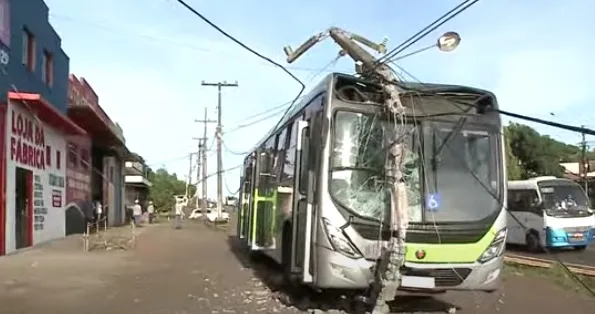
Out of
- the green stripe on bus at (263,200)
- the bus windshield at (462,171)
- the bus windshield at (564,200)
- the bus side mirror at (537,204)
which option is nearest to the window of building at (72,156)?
the green stripe on bus at (263,200)

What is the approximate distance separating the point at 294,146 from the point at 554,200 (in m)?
15.2

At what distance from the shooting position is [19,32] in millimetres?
20000

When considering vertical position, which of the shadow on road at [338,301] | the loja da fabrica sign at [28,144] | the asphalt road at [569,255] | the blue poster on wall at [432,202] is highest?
the loja da fabrica sign at [28,144]

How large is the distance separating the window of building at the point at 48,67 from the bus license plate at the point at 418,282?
1808 cm

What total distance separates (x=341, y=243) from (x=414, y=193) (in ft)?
3.89

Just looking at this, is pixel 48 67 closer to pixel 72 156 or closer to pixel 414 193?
pixel 72 156

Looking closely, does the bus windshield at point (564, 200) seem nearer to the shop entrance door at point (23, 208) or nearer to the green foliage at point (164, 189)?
the shop entrance door at point (23, 208)

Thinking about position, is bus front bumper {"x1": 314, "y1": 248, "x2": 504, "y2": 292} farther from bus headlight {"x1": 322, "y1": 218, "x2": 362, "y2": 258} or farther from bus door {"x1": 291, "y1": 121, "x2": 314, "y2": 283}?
bus door {"x1": 291, "y1": 121, "x2": 314, "y2": 283}

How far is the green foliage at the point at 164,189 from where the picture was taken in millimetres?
91387

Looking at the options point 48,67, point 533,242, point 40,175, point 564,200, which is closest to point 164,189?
point 48,67

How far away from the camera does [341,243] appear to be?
9.28 metres

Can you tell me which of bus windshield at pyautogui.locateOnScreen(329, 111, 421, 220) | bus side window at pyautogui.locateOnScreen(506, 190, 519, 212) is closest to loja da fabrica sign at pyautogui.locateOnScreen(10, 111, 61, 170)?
bus windshield at pyautogui.locateOnScreen(329, 111, 421, 220)

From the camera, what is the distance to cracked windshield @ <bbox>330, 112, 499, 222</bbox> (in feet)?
31.1

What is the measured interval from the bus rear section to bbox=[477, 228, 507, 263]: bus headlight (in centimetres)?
1
